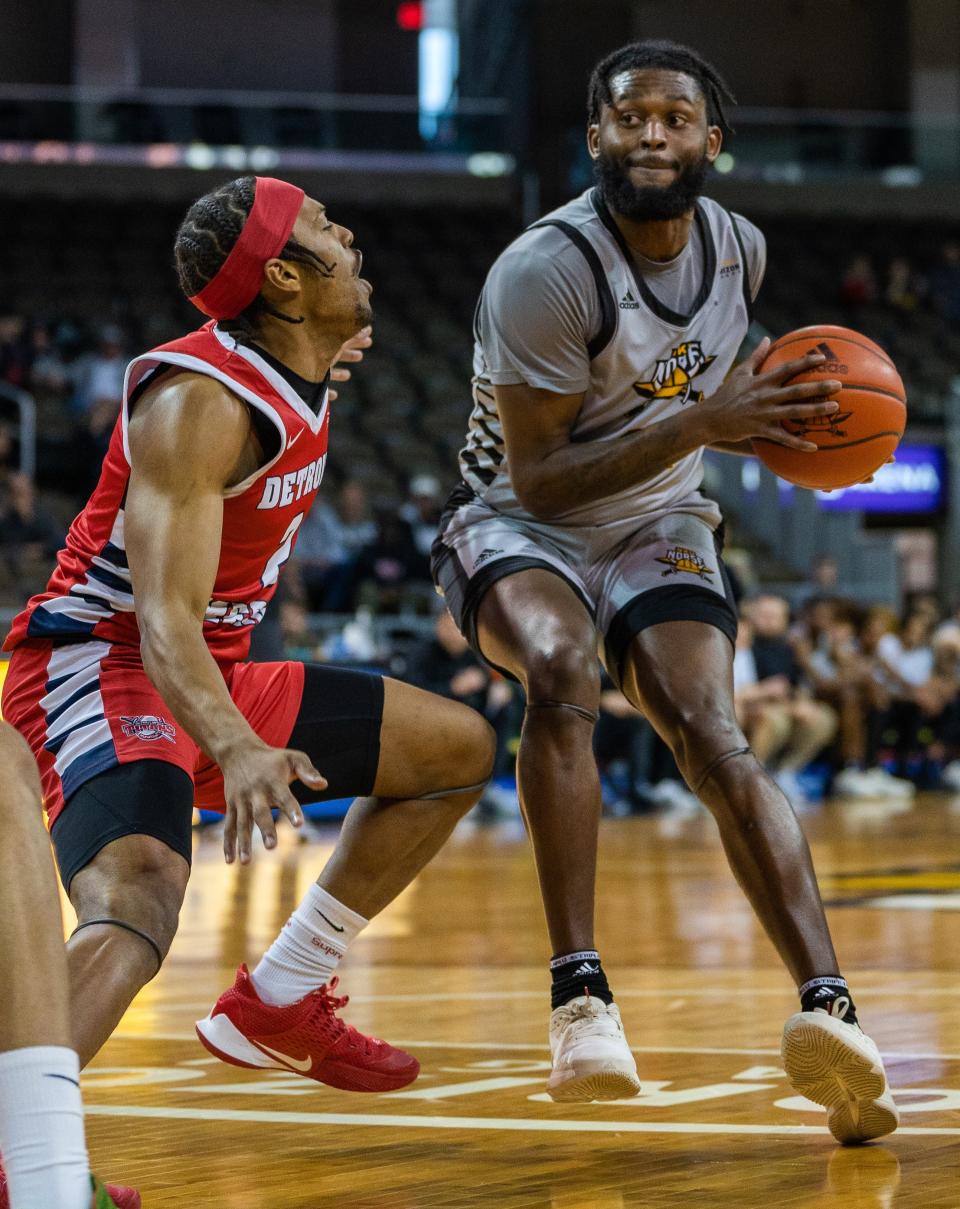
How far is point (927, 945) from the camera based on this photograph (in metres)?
5.74

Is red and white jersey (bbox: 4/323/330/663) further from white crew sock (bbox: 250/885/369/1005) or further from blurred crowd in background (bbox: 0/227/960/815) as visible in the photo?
blurred crowd in background (bbox: 0/227/960/815)

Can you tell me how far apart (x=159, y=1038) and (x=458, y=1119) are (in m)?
1.23

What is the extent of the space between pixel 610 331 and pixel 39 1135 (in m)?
2.12

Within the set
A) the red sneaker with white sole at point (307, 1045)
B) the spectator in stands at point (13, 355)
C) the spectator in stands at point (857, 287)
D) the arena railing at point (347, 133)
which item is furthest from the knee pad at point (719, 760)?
the spectator in stands at point (857, 287)

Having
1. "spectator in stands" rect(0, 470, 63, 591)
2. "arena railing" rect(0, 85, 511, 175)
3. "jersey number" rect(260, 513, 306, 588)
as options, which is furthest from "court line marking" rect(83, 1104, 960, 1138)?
"arena railing" rect(0, 85, 511, 175)

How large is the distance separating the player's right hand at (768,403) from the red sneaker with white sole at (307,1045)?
1.30m

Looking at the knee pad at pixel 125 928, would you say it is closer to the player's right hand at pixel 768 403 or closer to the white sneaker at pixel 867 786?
the player's right hand at pixel 768 403

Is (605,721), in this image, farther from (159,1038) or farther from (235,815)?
(235,815)

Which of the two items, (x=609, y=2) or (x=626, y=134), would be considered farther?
(x=609, y=2)

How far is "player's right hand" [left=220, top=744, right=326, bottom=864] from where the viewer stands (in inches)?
95.5

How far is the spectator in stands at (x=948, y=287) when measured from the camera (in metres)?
19.8

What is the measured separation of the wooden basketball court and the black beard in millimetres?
1703

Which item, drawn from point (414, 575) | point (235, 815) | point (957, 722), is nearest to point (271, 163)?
point (414, 575)

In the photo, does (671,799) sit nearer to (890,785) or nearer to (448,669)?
(448,669)
